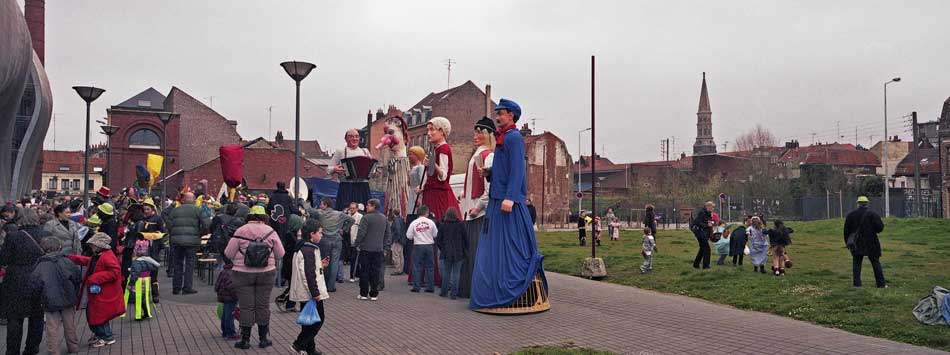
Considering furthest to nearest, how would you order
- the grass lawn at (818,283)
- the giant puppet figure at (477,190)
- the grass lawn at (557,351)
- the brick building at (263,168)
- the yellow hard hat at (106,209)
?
1. the brick building at (263,168)
2. the giant puppet figure at (477,190)
3. the yellow hard hat at (106,209)
4. the grass lawn at (818,283)
5. the grass lawn at (557,351)

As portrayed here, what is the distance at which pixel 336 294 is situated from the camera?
43.4 feet

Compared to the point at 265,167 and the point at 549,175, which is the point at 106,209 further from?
the point at 549,175

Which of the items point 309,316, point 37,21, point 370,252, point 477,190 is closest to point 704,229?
point 477,190

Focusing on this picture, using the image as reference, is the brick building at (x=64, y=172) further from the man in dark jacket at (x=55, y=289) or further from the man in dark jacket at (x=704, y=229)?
the man in dark jacket at (x=55, y=289)

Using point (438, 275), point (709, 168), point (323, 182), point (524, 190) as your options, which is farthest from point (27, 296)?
point (709, 168)

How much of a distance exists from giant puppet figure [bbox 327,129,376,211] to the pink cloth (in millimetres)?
8614

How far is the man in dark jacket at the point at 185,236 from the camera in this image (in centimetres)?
1294

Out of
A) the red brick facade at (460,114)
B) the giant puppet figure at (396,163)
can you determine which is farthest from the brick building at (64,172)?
the giant puppet figure at (396,163)

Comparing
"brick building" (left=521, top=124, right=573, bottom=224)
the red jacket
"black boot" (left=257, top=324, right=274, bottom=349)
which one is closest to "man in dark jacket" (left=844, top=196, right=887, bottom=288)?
"black boot" (left=257, top=324, right=274, bottom=349)

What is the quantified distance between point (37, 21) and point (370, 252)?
50060 mm

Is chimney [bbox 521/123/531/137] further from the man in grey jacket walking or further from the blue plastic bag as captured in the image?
the blue plastic bag

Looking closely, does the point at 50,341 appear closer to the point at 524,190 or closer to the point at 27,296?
the point at 27,296

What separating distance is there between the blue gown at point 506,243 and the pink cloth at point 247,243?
376 cm

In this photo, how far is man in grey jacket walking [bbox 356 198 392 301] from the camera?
12.5 m
